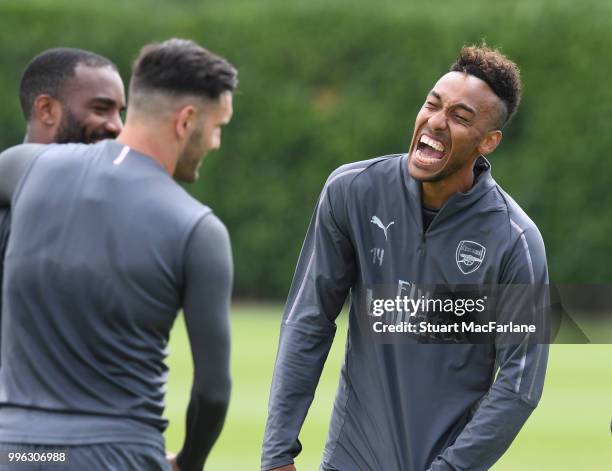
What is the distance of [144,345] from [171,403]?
8608 mm

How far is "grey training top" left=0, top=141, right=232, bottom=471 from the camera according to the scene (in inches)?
148

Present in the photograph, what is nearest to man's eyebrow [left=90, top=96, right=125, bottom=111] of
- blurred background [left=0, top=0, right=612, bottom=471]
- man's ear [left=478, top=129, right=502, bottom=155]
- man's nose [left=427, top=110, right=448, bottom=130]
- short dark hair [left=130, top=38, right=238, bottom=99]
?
short dark hair [left=130, top=38, right=238, bottom=99]

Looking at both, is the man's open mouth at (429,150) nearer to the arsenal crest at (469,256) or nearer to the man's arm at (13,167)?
the arsenal crest at (469,256)

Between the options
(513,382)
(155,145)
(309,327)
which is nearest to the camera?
(155,145)

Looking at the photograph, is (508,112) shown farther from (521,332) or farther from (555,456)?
(555,456)

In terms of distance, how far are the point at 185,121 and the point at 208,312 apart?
0.61 m

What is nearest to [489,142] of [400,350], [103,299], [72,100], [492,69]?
[492,69]

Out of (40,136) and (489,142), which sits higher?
(489,142)

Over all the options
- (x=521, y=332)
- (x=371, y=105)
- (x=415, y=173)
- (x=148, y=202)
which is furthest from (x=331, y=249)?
(x=371, y=105)

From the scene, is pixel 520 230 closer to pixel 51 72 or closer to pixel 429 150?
pixel 429 150

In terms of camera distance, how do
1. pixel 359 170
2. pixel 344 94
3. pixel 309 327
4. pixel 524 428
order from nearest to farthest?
1. pixel 309 327
2. pixel 359 170
3. pixel 524 428
4. pixel 344 94

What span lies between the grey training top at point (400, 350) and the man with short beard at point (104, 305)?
43.2 inches

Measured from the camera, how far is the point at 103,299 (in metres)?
3.75

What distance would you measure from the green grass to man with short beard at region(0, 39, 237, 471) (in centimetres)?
417
